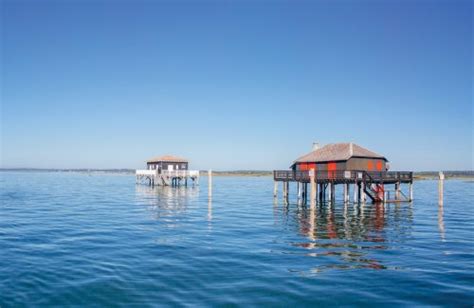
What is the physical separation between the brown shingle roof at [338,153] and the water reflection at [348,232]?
532 centimetres

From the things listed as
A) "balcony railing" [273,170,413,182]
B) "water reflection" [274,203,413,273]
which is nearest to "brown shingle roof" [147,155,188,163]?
"balcony railing" [273,170,413,182]

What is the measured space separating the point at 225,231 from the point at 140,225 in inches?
256

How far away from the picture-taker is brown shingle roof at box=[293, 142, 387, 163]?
147 feet

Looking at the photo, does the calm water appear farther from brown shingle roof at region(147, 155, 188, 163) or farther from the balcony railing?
brown shingle roof at region(147, 155, 188, 163)

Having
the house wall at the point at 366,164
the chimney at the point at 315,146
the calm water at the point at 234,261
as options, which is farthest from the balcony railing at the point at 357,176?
the chimney at the point at 315,146

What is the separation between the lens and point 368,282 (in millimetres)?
15656

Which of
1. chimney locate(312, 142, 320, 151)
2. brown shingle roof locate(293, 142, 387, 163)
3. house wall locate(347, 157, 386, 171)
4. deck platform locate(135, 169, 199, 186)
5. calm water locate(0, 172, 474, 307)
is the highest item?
chimney locate(312, 142, 320, 151)

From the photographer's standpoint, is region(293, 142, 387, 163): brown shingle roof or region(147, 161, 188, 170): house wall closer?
region(293, 142, 387, 163): brown shingle roof

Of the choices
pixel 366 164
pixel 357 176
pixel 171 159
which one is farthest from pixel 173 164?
pixel 357 176

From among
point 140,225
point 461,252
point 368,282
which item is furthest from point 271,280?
point 140,225

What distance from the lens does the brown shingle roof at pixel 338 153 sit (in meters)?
44.7

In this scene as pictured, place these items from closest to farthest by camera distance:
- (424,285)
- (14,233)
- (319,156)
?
1. (424,285)
2. (14,233)
3. (319,156)

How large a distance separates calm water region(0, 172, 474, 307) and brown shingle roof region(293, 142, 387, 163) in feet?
38.7

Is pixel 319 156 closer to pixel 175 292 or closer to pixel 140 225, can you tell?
pixel 140 225
